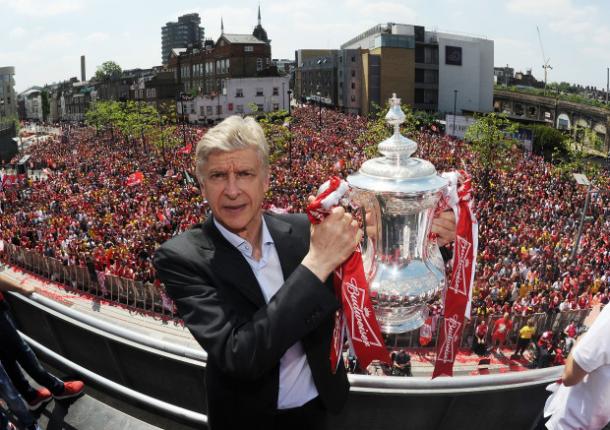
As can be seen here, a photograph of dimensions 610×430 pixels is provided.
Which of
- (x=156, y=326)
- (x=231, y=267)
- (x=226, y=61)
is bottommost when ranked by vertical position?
(x=156, y=326)

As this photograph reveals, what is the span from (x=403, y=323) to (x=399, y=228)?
0.38 metres

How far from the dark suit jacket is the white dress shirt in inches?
1.3

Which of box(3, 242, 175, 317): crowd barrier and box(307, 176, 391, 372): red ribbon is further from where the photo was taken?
box(3, 242, 175, 317): crowd barrier

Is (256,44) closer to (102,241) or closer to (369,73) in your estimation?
(369,73)

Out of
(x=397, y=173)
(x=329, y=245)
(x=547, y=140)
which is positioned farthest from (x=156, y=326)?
(x=547, y=140)

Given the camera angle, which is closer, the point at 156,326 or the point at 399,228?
the point at 399,228

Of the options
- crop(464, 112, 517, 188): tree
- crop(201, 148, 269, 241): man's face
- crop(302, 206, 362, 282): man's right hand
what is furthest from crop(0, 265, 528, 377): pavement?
crop(464, 112, 517, 188): tree

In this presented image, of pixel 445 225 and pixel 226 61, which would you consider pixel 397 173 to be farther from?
pixel 226 61

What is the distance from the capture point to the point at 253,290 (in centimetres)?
167

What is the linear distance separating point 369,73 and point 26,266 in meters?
57.4

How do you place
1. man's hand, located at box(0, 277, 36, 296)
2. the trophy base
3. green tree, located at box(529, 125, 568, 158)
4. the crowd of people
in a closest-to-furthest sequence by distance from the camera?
the trophy base < man's hand, located at box(0, 277, 36, 296) < the crowd of people < green tree, located at box(529, 125, 568, 158)

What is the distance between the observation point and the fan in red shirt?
1052 cm

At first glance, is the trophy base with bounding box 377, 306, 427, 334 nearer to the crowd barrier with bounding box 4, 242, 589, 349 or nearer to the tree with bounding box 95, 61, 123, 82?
the crowd barrier with bounding box 4, 242, 589, 349

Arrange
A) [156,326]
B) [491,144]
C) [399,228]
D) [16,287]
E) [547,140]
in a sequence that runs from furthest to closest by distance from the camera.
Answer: [547,140], [491,144], [156,326], [16,287], [399,228]
